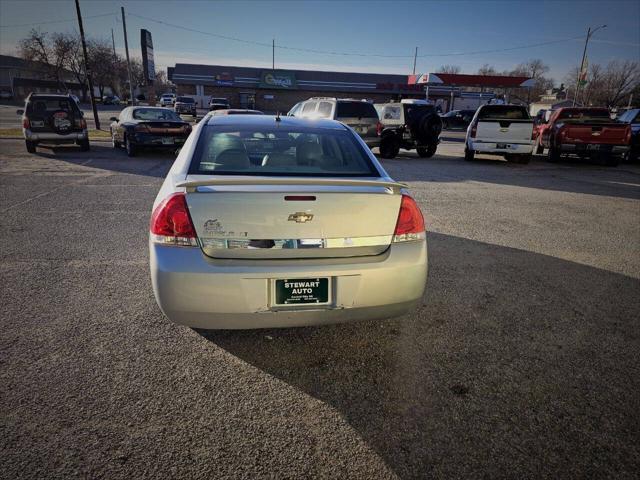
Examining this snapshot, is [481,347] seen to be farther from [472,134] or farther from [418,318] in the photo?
[472,134]

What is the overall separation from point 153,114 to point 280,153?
11969 millimetres

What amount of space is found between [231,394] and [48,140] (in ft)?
44.3

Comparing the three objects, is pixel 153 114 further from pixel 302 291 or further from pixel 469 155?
pixel 302 291

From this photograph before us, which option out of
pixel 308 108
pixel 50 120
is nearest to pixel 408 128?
pixel 308 108

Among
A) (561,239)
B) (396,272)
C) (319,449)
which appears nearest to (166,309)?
(319,449)

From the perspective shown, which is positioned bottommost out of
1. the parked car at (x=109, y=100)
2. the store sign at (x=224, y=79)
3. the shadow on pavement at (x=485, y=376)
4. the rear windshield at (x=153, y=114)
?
the shadow on pavement at (x=485, y=376)

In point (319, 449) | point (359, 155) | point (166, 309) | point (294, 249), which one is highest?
point (359, 155)

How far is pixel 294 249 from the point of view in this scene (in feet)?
7.95

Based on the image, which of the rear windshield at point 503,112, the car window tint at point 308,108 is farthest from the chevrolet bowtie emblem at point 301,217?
the rear windshield at point 503,112

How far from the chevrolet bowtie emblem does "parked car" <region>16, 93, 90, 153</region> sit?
520 inches

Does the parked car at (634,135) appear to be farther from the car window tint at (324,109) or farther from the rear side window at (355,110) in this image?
the car window tint at (324,109)

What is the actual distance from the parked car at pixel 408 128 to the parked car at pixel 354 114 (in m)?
1.11

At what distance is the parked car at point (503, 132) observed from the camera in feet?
42.9

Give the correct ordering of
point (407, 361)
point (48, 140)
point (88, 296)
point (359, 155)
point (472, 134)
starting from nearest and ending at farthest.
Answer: point (407, 361) → point (359, 155) → point (88, 296) → point (48, 140) → point (472, 134)
